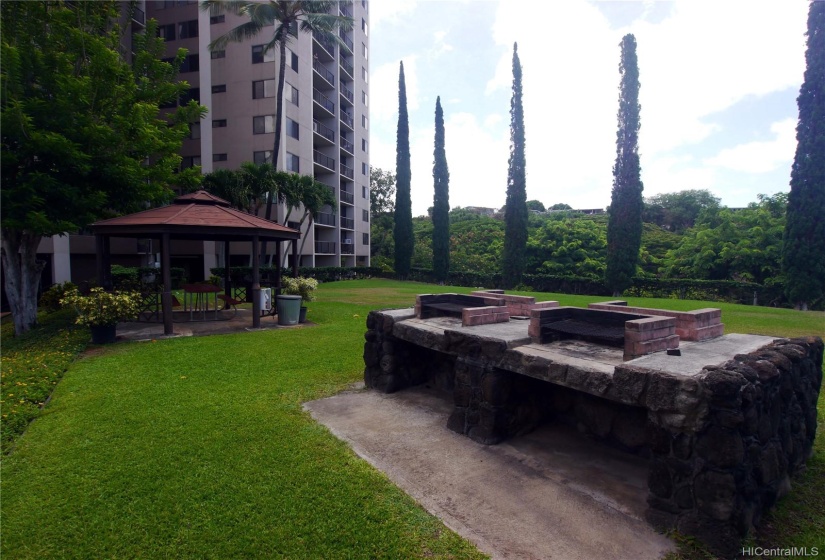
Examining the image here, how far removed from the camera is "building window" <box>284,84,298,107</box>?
24.7m

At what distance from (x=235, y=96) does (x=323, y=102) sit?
6.71 meters

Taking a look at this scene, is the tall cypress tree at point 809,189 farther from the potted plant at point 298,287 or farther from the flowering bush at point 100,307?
the flowering bush at point 100,307

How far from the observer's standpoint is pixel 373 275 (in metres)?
34.3

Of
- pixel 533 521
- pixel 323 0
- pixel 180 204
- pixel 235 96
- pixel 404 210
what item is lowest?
pixel 533 521

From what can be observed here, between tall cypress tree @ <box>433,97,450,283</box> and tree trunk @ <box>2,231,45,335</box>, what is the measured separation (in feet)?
76.9

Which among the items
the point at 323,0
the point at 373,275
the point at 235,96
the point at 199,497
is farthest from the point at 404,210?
the point at 199,497

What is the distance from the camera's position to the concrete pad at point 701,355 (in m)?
3.39

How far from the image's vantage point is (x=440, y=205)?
3219 cm

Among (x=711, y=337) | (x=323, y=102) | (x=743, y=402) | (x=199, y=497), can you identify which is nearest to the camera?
(x=743, y=402)

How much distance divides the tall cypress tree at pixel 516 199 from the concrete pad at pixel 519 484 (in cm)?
2357

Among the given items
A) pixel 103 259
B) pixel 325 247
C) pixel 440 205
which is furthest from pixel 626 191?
pixel 103 259

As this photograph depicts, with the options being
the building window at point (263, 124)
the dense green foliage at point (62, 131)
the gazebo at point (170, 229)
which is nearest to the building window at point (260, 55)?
the building window at point (263, 124)

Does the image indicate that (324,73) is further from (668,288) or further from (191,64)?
(668,288)

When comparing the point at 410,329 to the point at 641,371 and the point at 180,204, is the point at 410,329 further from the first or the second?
the point at 180,204
